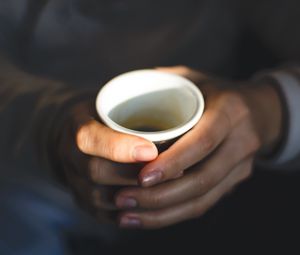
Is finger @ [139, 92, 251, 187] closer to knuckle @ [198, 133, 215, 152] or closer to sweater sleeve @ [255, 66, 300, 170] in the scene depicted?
knuckle @ [198, 133, 215, 152]

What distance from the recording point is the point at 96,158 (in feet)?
1.89

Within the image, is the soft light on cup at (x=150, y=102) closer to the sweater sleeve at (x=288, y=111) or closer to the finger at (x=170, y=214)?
the finger at (x=170, y=214)

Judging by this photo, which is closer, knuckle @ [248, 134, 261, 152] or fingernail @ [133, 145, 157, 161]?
fingernail @ [133, 145, 157, 161]

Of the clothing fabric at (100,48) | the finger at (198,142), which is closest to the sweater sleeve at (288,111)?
the clothing fabric at (100,48)

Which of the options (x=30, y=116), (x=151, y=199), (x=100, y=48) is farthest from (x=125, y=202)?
(x=100, y=48)

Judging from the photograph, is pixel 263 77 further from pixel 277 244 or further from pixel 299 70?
pixel 277 244

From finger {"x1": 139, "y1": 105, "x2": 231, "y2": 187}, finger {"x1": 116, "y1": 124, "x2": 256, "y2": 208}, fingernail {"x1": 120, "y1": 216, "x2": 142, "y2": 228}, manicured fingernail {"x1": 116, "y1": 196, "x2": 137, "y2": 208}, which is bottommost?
fingernail {"x1": 120, "y1": 216, "x2": 142, "y2": 228}

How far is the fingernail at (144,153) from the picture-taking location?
505 mm

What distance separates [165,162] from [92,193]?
13 centimetres

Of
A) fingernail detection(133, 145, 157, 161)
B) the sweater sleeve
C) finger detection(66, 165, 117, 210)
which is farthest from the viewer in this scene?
the sweater sleeve

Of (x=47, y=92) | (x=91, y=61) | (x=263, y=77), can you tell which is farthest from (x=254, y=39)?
(x=47, y=92)

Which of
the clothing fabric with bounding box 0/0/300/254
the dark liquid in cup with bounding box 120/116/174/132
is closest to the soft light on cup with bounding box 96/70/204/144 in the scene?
the dark liquid in cup with bounding box 120/116/174/132

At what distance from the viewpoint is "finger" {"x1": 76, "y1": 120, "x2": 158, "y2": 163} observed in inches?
20.0

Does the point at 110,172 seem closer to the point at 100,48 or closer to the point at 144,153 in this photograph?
the point at 144,153
